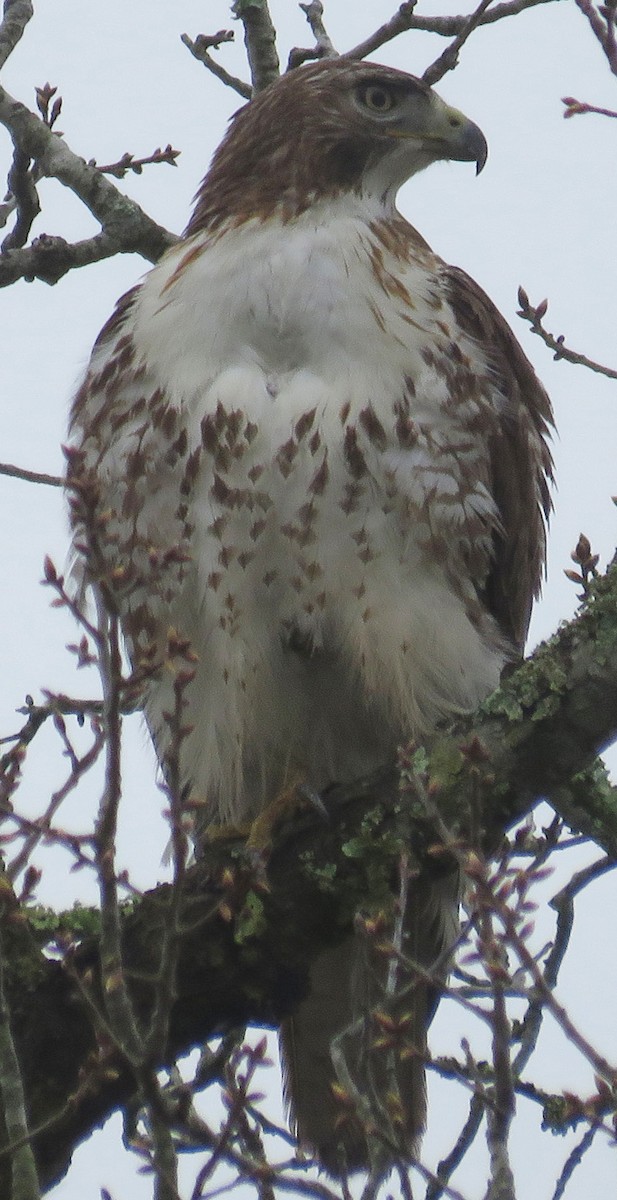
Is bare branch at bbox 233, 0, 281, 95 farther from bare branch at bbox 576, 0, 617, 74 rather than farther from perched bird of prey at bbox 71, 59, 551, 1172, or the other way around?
bare branch at bbox 576, 0, 617, 74

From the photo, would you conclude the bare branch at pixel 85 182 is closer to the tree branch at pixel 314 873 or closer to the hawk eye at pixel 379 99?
the hawk eye at pixel 379 99

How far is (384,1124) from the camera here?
4527mm

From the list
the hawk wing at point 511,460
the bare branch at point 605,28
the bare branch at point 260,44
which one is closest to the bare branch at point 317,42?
the bare branch at point 260,44

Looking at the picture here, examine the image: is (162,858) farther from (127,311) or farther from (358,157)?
(358,157)

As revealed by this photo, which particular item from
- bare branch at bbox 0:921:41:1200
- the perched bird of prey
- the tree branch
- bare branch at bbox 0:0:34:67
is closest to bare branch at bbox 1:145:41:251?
bare branch at bbox 0:0:34:67

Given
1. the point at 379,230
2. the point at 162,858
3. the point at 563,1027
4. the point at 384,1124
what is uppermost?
the point at 379,230

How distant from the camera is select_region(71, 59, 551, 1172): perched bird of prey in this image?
212 inches

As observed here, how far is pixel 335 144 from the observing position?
6.05 meters

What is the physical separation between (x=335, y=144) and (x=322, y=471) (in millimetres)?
1346

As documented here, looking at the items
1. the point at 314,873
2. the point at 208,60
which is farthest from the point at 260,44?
the point at 314,873

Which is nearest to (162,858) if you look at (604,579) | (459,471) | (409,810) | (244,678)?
(244,678)

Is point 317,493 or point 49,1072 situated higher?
point 317,493

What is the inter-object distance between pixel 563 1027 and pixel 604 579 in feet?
4.51

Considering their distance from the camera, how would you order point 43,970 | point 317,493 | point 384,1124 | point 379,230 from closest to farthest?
point 384,1124 → point 43,970 → point 317,493 → point 379,230
